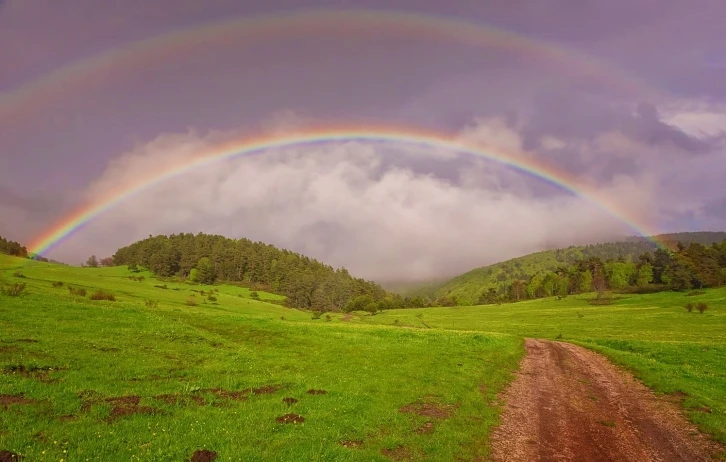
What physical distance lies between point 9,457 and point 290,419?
27.5ft

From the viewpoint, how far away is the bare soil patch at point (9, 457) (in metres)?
10.3

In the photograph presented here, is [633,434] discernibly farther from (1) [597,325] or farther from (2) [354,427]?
(1) [597,325]

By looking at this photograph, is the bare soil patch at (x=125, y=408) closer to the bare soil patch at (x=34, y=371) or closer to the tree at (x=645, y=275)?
the bare soil patch at (x=34, y=371)

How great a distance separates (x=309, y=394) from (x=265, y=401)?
2.40 metres

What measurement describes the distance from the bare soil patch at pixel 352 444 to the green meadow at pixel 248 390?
0.19 feet

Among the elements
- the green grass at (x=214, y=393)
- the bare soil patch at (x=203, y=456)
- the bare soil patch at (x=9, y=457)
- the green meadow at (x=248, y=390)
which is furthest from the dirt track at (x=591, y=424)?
the bare soil patch at (x=9, y=457)

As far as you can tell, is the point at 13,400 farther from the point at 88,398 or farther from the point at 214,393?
the point at 214,393

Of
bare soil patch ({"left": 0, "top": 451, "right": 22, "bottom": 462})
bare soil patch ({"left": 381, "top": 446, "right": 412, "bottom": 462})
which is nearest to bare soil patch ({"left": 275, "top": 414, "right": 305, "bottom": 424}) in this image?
bare soil patch ({"left": 381, "top": 446, "right": 412, "bottom": 462})

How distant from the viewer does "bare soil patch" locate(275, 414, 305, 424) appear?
15.3m

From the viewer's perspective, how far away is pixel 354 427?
15.1 metres

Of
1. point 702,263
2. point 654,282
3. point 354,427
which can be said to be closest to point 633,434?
point 354,427

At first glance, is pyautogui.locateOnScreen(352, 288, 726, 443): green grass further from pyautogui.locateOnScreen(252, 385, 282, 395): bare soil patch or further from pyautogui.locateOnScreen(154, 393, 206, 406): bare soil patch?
pyautogui.locateOnScreen(154, 393, 206, 406): bare soil patch

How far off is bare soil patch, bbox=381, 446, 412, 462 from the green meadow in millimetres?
102

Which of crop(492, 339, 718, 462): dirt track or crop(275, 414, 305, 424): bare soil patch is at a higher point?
crop(275, 414, 305, 424): bare soil patch
